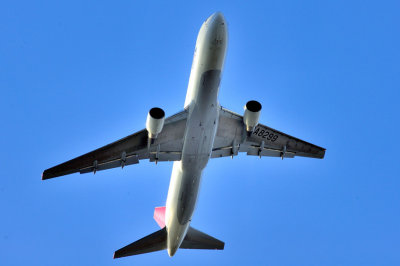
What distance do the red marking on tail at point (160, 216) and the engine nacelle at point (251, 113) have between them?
28.9 ft

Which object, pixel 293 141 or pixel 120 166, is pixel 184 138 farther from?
pixel 293 141

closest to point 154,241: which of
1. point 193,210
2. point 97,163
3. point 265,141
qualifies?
point 193,210

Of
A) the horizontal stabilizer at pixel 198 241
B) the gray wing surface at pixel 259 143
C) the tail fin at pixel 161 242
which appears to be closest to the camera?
the gray wing surface at pixel 259 143

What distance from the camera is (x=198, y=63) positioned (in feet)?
80.0

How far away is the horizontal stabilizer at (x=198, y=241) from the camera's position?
31.0 metres

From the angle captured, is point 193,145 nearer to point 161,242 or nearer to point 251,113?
point 251,113

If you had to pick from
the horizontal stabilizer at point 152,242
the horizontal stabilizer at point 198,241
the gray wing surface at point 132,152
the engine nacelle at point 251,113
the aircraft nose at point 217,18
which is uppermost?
the aircraft nose at point 217,18

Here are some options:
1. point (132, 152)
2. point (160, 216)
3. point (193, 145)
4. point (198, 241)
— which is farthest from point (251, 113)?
point (198, 241)

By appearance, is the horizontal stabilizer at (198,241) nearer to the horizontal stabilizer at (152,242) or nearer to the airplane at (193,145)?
the airplane at (193,145)

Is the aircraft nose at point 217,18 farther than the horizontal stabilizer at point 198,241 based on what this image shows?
No

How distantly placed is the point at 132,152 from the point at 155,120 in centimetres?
397

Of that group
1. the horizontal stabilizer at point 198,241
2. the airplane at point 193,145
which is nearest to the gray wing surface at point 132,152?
the airplane at point 193,145

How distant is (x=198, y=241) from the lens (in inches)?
1225

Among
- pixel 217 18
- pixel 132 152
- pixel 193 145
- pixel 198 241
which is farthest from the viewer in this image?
pixel 198 241
